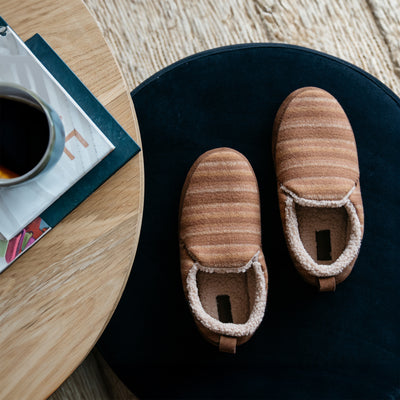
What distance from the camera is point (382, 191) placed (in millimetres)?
680

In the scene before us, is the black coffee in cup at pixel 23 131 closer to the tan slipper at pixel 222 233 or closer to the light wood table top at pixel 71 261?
the light wood table top at pixel 71 261

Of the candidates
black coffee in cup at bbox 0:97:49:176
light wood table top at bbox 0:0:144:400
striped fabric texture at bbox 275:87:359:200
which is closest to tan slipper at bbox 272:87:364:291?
striped fabric texture at bbox 275:87:359:200

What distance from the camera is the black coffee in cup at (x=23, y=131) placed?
0.45m

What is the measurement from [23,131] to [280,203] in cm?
43

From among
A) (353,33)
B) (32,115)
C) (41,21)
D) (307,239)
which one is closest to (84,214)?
(32,115)

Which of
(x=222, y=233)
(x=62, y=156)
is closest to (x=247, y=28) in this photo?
(x=222, y=233)

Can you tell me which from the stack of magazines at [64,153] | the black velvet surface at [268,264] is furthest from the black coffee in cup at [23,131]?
the black velvet surface at [268,264]

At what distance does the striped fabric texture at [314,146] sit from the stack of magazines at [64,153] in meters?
0.31

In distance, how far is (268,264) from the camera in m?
0.70

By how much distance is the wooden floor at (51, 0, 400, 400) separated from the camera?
909 mm

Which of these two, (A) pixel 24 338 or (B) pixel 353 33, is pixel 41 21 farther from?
(B) pixel 353 33

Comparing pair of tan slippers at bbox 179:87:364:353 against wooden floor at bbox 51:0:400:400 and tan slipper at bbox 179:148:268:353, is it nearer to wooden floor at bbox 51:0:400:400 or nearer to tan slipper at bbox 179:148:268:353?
tan slipper at bbox 179:148:268:353

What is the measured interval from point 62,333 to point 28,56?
14.1 inches

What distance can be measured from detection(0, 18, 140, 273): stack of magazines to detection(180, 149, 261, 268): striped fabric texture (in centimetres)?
21
